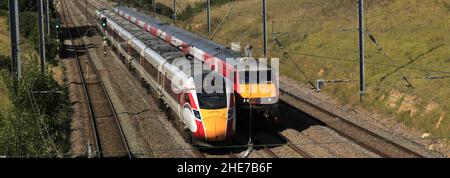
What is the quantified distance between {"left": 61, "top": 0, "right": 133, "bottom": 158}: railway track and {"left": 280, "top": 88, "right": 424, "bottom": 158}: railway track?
9768 mm

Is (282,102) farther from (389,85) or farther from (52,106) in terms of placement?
(52,106)

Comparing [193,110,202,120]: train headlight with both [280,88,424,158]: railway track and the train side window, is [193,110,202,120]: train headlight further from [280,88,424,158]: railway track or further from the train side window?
[280,88,424,158]: railway track

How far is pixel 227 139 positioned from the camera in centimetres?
2112

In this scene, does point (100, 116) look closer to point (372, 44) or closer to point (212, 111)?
point (212, 111)

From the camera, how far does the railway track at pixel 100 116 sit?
23141 millimetres

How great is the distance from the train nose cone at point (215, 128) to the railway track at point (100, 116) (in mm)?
3358

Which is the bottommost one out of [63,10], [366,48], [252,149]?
[252,149]

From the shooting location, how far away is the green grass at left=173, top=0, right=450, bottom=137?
28.8 meters

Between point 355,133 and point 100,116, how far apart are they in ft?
44.9

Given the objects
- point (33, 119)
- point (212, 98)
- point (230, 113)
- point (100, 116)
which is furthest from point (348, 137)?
point (33, 119)

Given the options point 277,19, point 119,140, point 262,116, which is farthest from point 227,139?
point 277,19

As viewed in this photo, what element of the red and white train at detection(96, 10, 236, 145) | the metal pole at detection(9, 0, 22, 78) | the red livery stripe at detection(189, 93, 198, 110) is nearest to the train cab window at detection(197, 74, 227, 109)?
the red and white train at detection(96, 10, 236, 145)

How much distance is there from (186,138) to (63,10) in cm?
9696

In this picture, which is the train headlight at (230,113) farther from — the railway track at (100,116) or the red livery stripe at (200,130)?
the railway track at (100,116)
